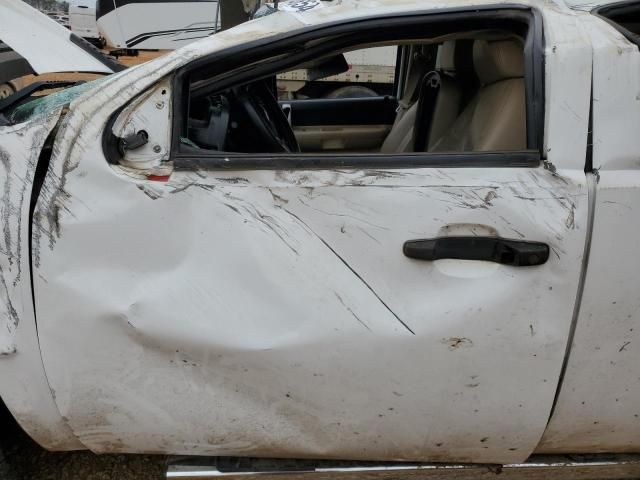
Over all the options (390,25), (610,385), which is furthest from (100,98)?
(610,385)

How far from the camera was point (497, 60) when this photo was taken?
82.1 inches

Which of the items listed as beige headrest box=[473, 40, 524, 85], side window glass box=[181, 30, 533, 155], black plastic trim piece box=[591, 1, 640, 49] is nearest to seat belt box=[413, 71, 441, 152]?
side window glass box=[181, 30, 533, 155]

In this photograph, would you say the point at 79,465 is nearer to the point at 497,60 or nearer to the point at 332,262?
the point at 332,262

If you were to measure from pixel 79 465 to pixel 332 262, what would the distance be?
153 cm

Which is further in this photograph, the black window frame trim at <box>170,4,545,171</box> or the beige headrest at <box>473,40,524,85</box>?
the beige headrest at <box>473,40,524,85</box>

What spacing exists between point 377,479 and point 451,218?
2.94 feet

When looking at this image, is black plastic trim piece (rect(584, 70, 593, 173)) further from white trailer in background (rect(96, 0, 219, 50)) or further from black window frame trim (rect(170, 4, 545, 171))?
white trailer in background (rect(96, 0, 219, 50))

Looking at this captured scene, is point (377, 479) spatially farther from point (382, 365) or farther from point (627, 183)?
point (627, 183)

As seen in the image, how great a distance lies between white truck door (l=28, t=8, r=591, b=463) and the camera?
1.50m

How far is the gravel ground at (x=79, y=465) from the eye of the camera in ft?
6.73

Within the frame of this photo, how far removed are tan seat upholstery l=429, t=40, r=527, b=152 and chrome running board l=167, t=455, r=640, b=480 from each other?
1.04 m

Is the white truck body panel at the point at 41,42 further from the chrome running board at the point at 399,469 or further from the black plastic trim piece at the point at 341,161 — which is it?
the chrome running board at the point at 399,469

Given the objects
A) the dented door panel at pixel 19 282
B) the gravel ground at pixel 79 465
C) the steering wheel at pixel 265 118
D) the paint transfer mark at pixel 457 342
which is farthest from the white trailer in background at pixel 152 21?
the paint transfer mark at pixel 457 342

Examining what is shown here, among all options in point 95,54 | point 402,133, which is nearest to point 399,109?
point 402,133
